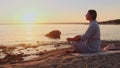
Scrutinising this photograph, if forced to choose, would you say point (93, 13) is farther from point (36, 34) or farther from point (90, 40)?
point (36, 34)

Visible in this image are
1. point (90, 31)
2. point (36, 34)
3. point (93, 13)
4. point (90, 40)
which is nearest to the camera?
point (93, 13)

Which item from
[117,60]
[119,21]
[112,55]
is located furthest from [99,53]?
[119,21]

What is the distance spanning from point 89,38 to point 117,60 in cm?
226

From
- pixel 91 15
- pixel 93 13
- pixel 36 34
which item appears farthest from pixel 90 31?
pixel 36 34

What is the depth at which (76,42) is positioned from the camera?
14.5m

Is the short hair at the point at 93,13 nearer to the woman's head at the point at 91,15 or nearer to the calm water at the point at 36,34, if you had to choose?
the woman's head at the point at 91,15

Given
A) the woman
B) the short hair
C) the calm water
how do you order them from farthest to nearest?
1. the calm water
2. the woman
3. the short hair

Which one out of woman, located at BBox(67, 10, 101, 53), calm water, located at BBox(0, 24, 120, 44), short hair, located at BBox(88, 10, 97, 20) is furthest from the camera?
calm water, located at BBox(0, 24, 120, 44)

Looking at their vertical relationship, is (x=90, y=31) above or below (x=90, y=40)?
above

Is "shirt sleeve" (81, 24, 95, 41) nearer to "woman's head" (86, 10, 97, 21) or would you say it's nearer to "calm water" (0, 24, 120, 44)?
"woman's head" (86, 10, 97, 21)

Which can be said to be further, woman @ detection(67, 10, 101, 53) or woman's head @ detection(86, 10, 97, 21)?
woman @ detection(67, 10, 101, 53)

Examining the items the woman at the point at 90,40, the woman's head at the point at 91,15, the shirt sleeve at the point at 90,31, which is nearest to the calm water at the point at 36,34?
the woman at the point at 90,40

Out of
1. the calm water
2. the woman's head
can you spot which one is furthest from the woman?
the calm water

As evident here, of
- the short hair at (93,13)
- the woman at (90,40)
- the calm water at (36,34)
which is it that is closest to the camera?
the short hair at (93,13)
